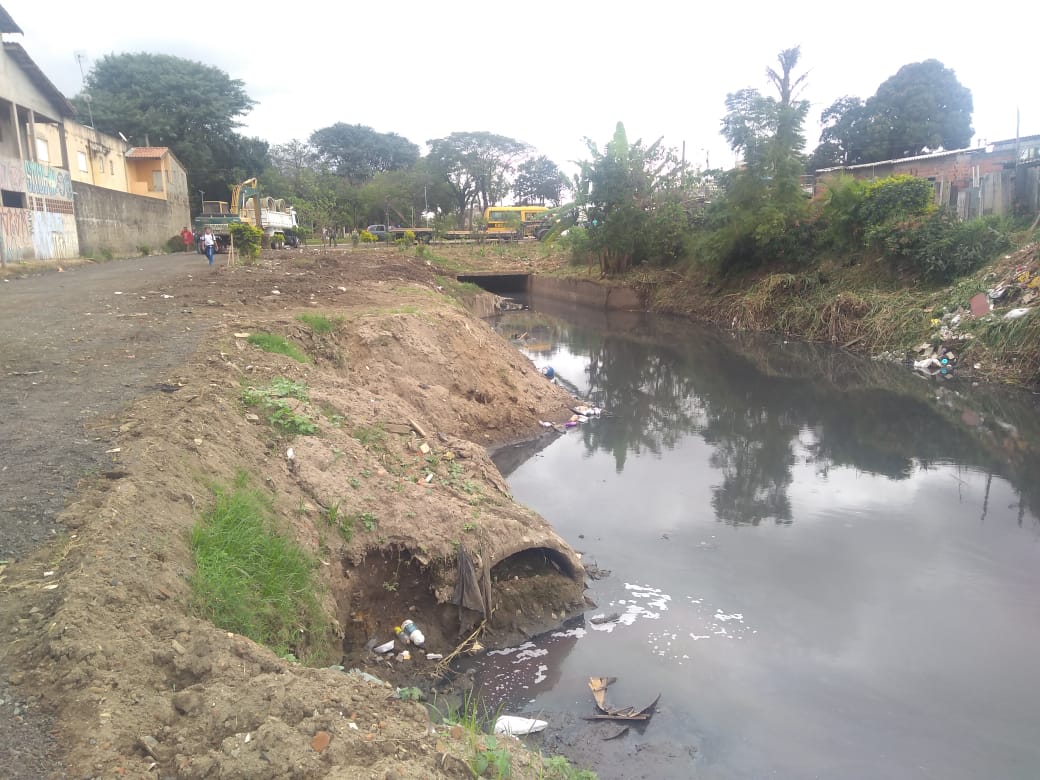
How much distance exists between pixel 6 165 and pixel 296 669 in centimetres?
2481

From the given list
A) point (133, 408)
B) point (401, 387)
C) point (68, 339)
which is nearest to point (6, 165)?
point (68, 339)

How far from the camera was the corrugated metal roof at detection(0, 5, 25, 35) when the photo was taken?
74.3ft

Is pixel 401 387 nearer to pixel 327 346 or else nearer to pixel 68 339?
pixel 327 346

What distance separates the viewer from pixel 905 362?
1855 centimetres

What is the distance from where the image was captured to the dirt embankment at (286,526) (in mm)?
3000

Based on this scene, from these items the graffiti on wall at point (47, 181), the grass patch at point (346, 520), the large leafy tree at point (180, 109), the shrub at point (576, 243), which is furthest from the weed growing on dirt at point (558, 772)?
the large leafy tree at point (180, 109)

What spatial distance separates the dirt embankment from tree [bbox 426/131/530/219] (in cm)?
5350

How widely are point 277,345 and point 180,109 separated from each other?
143 ft

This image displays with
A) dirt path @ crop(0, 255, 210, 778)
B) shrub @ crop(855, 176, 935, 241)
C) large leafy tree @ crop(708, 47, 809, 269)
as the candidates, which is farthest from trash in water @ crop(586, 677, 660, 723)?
large leafy tree @ crop(708, 47, 809, 269)

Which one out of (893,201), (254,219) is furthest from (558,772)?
(254,219)

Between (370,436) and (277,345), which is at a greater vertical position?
A: (277,345)

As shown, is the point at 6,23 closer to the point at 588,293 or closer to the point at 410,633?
the point at 588,293

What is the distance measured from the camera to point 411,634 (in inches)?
237

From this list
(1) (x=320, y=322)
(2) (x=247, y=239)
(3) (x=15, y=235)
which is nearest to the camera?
(1) (x=320, y=322)
